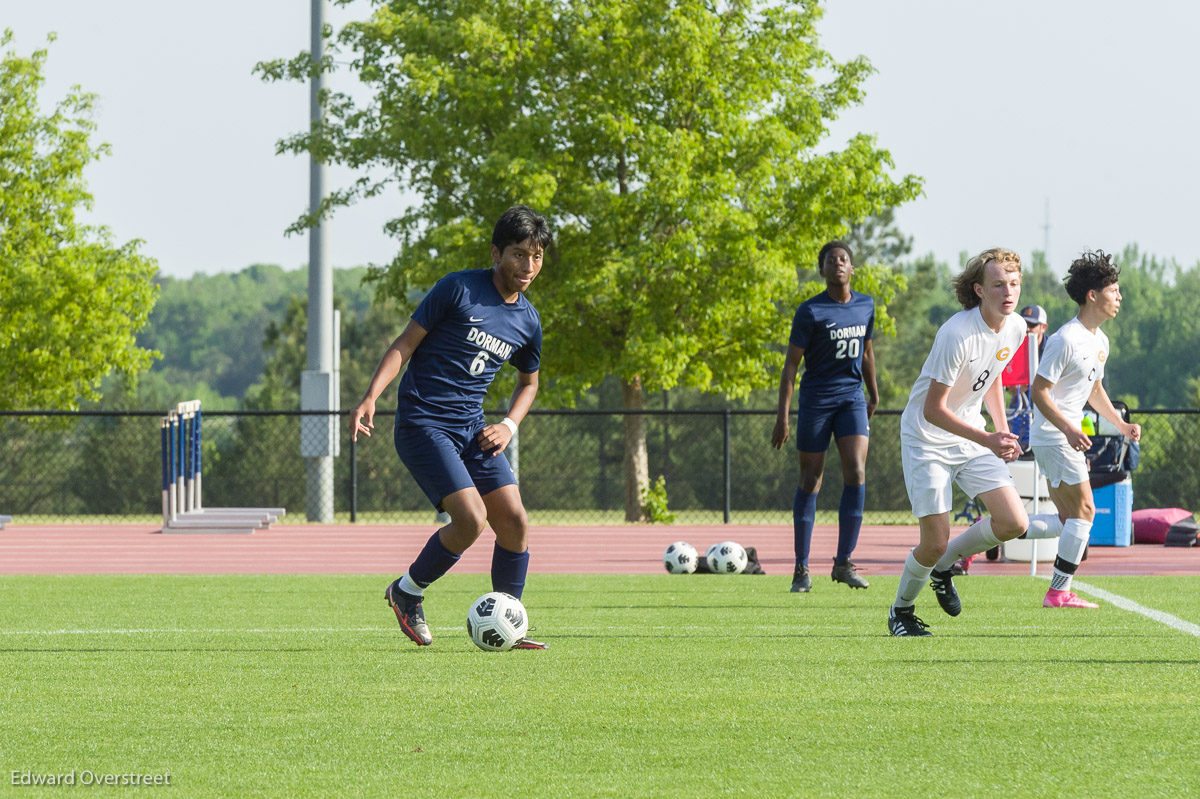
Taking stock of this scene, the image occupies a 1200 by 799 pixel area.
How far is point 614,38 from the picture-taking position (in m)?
23.2

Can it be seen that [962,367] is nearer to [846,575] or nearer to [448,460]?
[448,460]

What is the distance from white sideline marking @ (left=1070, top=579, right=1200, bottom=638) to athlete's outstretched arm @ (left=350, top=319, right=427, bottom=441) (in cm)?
404

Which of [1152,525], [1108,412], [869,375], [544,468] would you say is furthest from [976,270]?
[544,468]

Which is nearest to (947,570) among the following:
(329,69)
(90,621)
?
(90,621)

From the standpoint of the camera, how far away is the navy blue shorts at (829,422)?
31.2 ft

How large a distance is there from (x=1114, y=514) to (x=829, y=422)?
524 cm

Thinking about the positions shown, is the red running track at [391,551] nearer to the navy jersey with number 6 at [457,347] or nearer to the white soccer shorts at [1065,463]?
the white soccer shorts at [1065,463]

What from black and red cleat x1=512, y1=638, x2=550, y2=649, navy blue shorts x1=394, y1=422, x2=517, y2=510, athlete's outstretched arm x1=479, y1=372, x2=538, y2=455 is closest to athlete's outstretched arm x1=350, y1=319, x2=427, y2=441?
navy blue shorts x1=394, y1=422, x2=517, y2=510

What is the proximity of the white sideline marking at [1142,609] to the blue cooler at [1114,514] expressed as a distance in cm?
328

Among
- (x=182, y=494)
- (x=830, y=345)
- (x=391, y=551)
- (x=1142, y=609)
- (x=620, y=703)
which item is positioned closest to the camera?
(x=620, y=703)

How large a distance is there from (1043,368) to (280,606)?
15.8 feet

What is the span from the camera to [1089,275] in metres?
8.26

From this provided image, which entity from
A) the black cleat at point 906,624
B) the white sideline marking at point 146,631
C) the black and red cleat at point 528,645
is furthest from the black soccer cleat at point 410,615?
the black cleat at point 906,624

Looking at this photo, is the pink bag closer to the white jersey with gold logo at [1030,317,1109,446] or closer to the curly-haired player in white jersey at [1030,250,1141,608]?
the curly-haired player in white jersey at [1030,250,1141,608]
